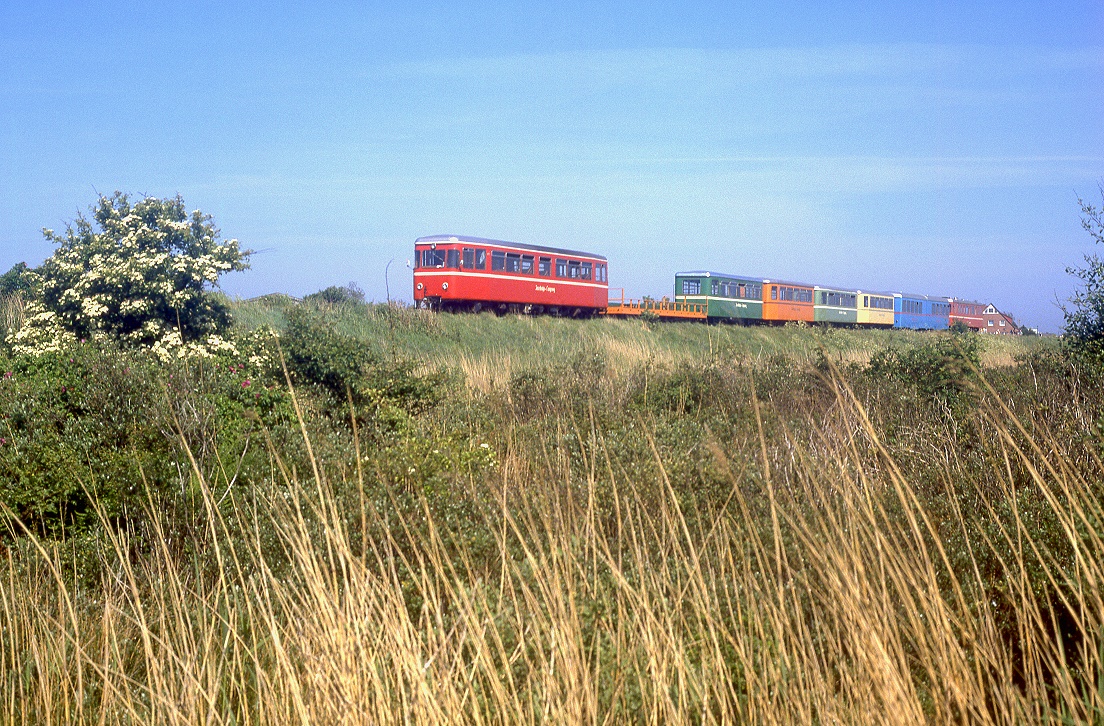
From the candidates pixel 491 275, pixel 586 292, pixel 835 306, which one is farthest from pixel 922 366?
pixel 835 306

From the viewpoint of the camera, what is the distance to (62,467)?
6.49 meters

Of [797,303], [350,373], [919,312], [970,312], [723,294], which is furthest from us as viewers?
[970,312]

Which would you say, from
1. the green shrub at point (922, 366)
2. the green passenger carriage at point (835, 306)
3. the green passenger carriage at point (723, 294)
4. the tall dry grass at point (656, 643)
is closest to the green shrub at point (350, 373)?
the green shrub at point (922, 366)

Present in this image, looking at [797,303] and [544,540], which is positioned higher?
[797,303]

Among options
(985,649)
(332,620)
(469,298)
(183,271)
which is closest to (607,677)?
(332,620)

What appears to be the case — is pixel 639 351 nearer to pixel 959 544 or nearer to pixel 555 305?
pixel 555 305

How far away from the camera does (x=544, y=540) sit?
457 cm

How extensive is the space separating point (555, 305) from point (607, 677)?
23953 mm

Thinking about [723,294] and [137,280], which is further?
[723,294]

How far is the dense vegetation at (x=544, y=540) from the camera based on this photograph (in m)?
2.42

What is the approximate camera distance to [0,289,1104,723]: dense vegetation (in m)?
2.42

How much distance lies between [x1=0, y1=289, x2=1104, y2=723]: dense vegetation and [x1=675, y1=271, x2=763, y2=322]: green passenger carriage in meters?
15.3

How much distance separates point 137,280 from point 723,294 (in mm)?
20310

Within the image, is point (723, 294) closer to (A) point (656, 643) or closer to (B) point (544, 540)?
(B) point (544, 540)
